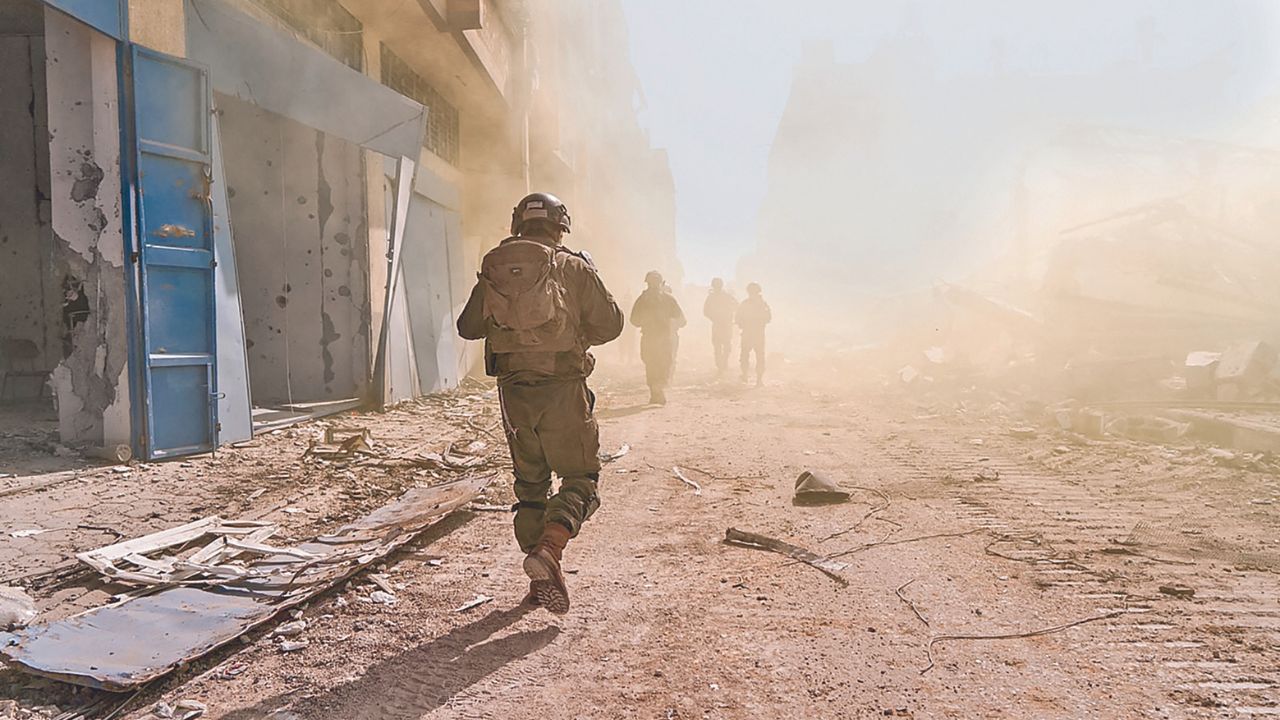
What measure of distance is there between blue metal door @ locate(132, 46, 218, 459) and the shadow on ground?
12.6 feet

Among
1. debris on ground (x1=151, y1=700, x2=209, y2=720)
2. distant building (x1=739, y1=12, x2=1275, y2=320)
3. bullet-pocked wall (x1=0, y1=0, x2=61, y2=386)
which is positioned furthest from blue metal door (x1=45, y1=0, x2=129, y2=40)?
distant building (x1=739, y1=12, x2=1275, y2=320)

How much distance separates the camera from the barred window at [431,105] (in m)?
9.94

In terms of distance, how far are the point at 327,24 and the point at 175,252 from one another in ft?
13.9

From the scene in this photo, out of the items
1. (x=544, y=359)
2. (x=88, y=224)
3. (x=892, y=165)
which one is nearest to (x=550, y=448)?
(x=544, y=359)

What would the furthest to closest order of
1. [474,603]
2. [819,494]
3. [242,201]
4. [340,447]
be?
[242,201], [340,447], [819,494], [474,603]

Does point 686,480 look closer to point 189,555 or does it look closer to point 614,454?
point 614,454

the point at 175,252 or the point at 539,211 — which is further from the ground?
the point at 175,252

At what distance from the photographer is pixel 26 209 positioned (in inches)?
298

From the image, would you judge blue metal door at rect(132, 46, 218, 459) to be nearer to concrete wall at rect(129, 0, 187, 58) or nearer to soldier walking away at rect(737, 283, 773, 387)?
concrete wall at rect(129, 0, 187, 58)

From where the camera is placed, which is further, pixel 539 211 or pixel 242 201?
pixel 242 201

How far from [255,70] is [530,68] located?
8.46m

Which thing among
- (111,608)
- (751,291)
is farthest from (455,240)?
(111,608)

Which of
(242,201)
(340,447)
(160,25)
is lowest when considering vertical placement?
(340,447)

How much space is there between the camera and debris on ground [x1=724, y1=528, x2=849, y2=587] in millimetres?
3313
